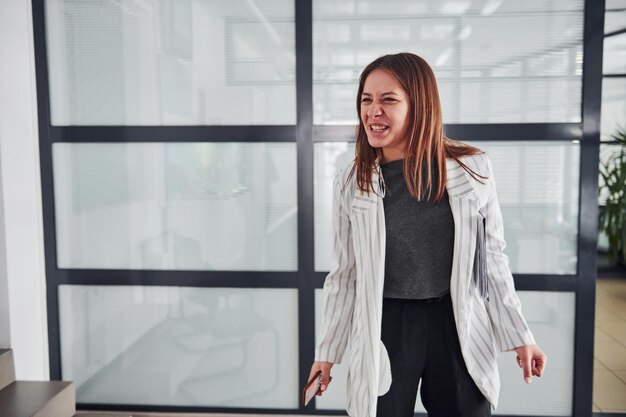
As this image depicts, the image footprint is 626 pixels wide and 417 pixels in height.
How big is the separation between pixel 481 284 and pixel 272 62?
5.03ft

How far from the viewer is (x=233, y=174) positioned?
8.52 feet

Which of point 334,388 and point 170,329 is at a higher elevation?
point 170,329

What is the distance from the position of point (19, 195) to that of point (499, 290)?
2.23 m

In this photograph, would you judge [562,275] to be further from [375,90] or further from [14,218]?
[14,218]

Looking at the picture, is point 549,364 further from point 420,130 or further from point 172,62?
point 172,62

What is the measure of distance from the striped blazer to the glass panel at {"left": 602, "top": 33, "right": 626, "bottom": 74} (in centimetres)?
362

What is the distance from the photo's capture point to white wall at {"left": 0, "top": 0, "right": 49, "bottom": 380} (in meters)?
2.54

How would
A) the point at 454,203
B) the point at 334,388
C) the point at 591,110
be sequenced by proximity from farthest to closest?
the point at 334,388
the point at 591,110
the point at 454,203

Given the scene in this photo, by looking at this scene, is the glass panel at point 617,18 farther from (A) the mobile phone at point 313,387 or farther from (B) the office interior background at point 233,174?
(A) the mobile phone at point 313,387

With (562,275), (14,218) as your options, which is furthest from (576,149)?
(14,218)

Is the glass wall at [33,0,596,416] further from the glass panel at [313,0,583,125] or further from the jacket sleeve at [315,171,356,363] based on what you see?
the jacket sleeve at [315,171,356,363]

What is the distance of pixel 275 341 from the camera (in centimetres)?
A: 266

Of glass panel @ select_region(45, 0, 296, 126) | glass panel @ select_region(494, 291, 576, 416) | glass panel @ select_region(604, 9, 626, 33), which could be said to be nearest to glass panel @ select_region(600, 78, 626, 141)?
glass panel @ select_region(604, 9, 626, 33)

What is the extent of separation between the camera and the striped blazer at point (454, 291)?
1411 mm
